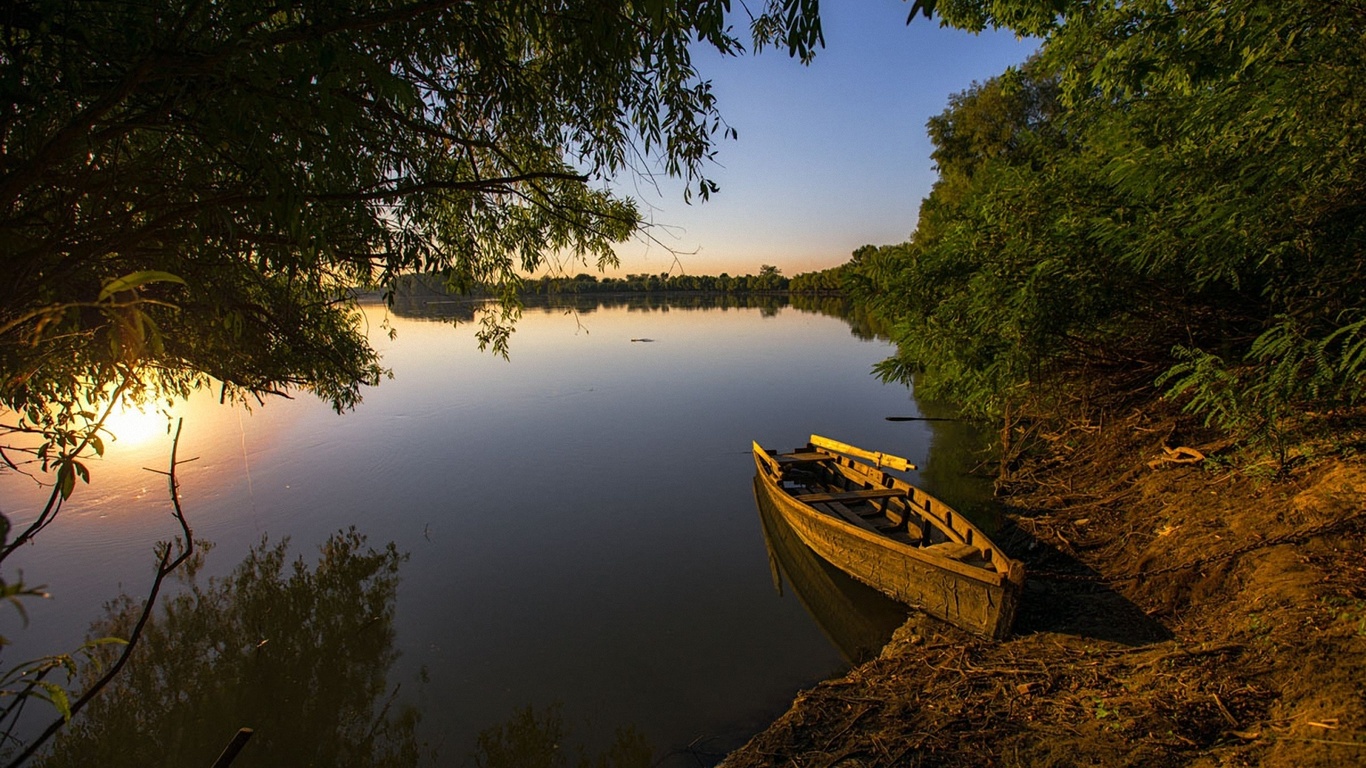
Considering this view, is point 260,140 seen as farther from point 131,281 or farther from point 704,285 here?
point 704,285

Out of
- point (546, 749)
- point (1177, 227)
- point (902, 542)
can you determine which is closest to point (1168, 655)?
point (902, 542)

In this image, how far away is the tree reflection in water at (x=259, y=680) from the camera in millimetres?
4746

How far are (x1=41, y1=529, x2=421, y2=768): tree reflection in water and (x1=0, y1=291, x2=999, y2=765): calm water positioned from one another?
174 millimetres

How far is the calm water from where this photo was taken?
5.35 m

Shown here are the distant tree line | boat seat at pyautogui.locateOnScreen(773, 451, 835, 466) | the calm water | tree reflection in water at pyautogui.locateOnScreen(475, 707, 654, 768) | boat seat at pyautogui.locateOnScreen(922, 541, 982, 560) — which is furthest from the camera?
the distant tree line

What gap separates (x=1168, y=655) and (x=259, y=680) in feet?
24.3

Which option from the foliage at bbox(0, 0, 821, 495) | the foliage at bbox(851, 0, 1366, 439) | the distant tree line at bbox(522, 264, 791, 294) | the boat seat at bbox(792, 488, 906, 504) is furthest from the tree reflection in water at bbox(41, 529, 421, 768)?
the distant tree line at bbox(522, 264, 791, 294)

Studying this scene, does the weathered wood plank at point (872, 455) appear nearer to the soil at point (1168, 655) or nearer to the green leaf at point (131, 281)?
the soil at point (1168, 655)

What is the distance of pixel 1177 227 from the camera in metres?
4.73

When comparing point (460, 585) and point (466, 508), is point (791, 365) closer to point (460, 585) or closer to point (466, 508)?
point (466, 508)

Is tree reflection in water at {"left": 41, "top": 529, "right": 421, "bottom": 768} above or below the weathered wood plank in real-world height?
below

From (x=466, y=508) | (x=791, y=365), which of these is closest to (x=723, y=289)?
(x=791, y=365)

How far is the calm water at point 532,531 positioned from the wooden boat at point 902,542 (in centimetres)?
69

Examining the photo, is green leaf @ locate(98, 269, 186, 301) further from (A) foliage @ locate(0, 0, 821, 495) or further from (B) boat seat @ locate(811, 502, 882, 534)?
(B) boat seat @ locate(811, 502, 882, 534)
